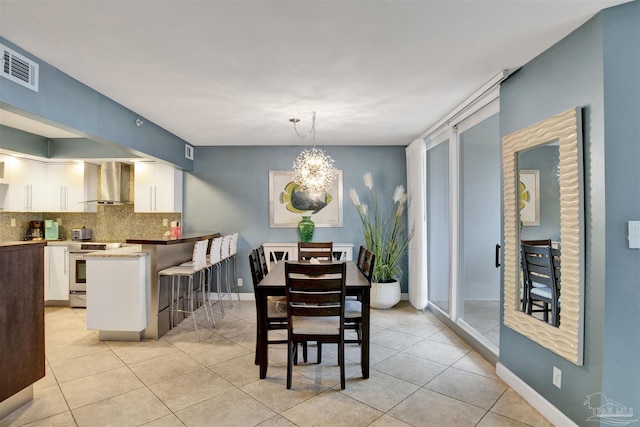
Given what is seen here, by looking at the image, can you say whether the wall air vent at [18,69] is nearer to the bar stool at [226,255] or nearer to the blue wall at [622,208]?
the bar stool at [226,255]

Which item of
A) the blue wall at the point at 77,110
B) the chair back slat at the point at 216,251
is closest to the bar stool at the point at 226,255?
the chair back slat at the point at 216,251

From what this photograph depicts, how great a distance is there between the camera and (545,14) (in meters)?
1.86

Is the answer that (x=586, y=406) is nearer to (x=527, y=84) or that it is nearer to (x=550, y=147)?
(x=550, y=147)

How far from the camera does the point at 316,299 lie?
8.23 ft

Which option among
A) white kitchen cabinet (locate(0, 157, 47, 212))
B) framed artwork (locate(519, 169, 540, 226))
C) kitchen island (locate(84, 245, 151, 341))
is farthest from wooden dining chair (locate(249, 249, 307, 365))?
white kitchen cabinet (locate(0, 157, 47, 212))

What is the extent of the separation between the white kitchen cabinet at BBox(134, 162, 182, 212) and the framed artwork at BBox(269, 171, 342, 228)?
1.50 meters

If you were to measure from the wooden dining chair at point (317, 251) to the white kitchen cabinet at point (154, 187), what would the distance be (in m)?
2.29

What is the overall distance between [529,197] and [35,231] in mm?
6412

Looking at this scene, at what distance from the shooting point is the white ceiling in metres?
1.83

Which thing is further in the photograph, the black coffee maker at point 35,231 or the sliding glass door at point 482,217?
the black coffee maker at point 35,231

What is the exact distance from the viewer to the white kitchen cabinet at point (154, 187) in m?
5.05

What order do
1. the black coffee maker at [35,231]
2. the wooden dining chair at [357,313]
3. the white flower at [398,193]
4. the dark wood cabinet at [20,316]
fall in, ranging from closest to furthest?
1. the dark wood cabinet at [20,316]
2. the wooden dining chair at [357,313]
3. the white flower at [398,193]
4. the black coffee maker at [35,231]

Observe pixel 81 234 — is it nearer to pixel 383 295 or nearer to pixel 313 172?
pixel 313 172

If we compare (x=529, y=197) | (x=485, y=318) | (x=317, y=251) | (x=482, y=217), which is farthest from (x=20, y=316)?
(x=482, y=217)
